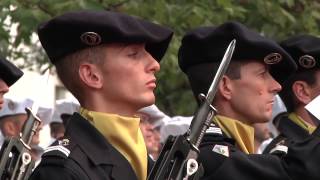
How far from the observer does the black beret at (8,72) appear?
568 cm

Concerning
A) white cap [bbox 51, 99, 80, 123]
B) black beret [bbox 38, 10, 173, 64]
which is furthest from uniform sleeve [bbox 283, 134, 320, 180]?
white cap [bbox 51, 99, 80, 123]

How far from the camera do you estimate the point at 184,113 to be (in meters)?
12.4

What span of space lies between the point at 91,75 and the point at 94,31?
0.69 feet

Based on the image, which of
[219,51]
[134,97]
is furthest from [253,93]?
[134,97]

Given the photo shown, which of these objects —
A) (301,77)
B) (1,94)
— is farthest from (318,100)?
(1,94)

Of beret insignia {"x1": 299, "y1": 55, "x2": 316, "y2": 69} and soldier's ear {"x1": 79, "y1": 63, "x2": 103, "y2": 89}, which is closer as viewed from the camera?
soldier's ear {"x1": 79, "y1": 63, "x2": 103, "y2": 89}

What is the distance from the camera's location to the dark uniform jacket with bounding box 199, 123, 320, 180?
4.79 meters

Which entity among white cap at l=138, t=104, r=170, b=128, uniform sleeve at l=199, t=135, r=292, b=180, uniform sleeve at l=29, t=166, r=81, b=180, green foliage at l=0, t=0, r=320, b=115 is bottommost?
white cap at l=138, t=104, r=170, b=128

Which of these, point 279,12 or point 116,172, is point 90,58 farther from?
point 279,12

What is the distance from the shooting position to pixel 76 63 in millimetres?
4918

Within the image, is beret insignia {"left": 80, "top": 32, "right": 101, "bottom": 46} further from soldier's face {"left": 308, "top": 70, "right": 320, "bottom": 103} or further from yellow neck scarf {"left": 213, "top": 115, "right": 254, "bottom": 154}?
soldier's face {"left": 308, "top": 70, "right": 320, "bottom": 103}

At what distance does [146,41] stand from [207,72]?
2.19 ft

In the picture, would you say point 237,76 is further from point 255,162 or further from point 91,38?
point 91,38

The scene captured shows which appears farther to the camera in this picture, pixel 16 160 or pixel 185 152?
pixel 16 160
